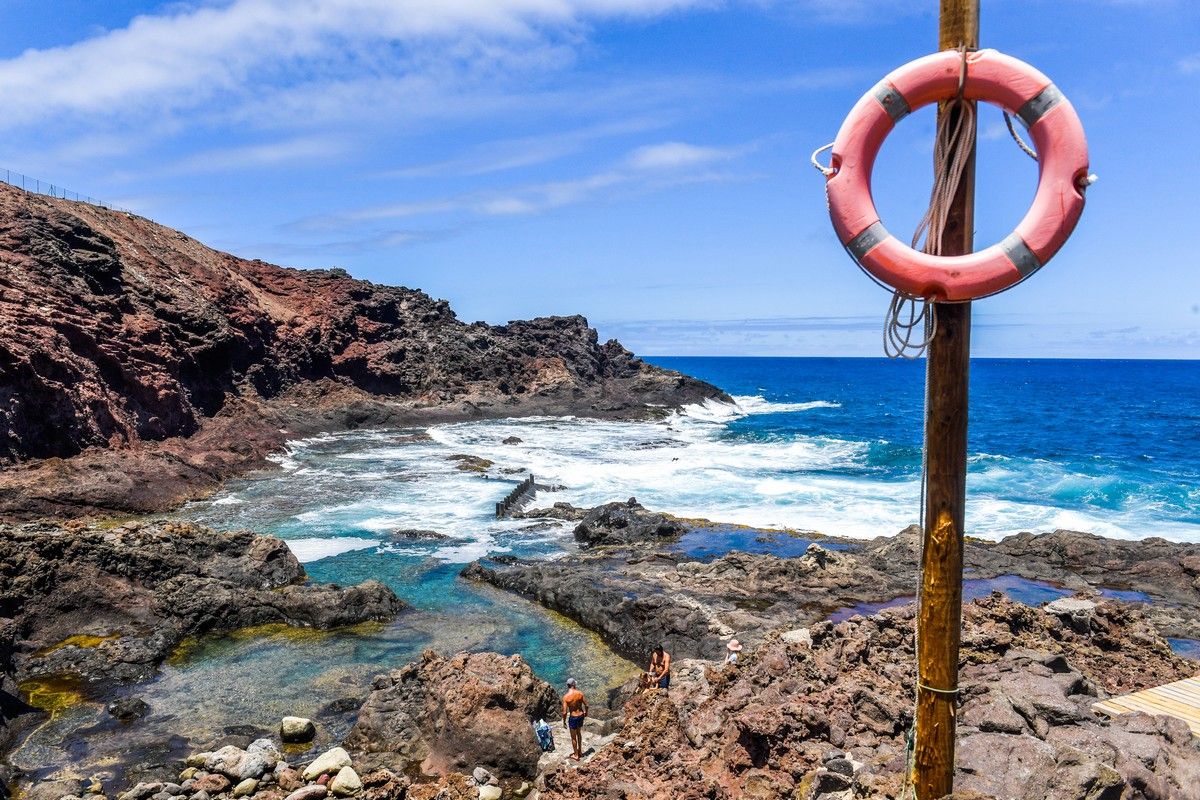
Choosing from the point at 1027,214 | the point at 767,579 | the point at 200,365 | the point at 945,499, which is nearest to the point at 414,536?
the point at 767,579

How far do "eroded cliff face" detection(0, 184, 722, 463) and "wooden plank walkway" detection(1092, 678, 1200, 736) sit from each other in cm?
2685

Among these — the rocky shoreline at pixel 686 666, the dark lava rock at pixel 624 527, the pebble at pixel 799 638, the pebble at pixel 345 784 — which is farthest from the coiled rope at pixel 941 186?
the dark lava rock at pixel 624 527

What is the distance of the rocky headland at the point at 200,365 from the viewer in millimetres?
24703

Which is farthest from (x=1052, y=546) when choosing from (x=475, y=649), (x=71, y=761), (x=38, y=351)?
(x=38, y=351)

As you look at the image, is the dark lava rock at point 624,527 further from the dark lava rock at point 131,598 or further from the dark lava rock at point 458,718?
the dark lava rock at point 458,718

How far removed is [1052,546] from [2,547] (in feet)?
72.6

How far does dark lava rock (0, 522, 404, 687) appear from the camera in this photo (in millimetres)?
13055

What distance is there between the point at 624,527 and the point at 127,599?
1179cm

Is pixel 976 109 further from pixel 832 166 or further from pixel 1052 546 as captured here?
pixel 1052 546

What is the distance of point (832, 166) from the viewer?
4367 mm

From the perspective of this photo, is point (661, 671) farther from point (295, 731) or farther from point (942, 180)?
point (942, 180)

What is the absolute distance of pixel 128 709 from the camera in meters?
11.2

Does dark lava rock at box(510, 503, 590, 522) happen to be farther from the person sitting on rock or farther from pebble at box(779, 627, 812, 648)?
pebble at box(779, 627, 812, 648)

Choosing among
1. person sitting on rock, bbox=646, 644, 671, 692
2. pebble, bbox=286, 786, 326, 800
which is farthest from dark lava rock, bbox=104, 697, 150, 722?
person sitting on rock, bbox=646, 644, 671, 692
